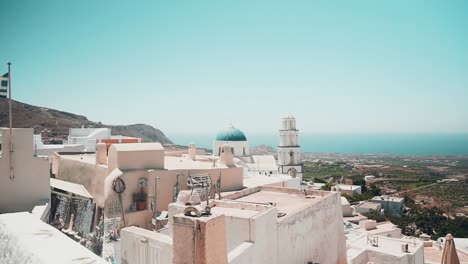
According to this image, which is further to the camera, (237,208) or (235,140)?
(235,140)

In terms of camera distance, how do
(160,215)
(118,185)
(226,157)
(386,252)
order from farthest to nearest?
(226,157) → (386,252) → (160,215) → (118,185)

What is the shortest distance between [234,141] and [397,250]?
970 inches

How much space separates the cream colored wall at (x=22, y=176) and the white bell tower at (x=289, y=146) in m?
32.2

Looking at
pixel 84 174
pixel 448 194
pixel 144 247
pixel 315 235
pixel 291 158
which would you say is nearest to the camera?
pixel 144 247

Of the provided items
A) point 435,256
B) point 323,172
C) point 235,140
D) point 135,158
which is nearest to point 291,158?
point 235,140

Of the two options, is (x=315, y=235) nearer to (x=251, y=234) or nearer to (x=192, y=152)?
(x=251, y=234)

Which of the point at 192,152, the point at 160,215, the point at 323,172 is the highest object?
the point at 192,152

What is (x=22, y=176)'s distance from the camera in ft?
33.7

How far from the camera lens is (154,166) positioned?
1612cm

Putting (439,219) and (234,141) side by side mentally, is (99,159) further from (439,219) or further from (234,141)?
(439,219)

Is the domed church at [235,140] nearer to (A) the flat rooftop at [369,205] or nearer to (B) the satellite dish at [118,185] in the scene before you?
(A) the flat rooftop at [369,205]

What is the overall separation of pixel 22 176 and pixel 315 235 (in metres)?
9.48

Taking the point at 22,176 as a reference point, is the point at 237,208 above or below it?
below

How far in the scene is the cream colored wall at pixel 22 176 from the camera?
9.98m
